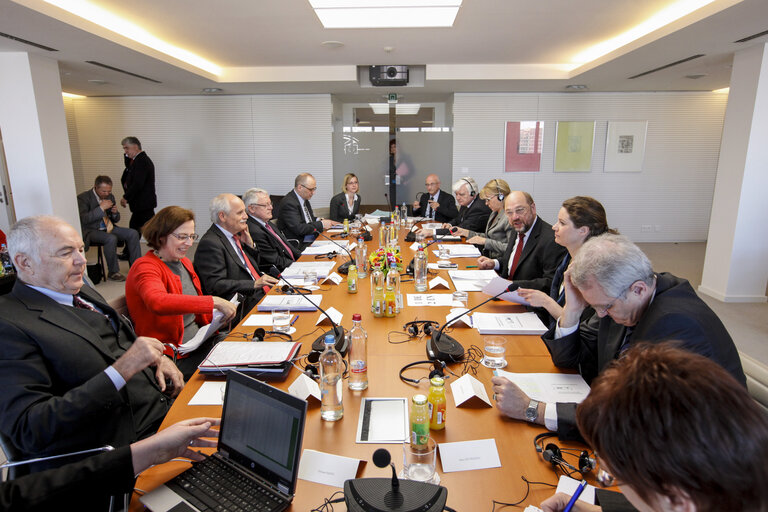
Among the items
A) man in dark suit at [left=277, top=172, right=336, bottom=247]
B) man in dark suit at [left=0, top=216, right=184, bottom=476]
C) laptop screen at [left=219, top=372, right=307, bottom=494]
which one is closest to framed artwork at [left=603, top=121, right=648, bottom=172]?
man in dark suit at [left=277, top=172, right=336, bottom=247]

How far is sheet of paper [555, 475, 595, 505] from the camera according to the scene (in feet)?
3.60

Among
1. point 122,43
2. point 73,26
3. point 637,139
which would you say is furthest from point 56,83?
point 637,139

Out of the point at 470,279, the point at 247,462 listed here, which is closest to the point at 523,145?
the point at 470,279

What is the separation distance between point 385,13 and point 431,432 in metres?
4.31

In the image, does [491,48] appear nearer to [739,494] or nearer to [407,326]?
[407,326]

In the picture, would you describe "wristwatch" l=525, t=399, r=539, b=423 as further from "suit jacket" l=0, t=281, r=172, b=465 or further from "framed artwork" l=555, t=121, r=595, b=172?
"framed artwork" l=555, t=121, r=595, b=172

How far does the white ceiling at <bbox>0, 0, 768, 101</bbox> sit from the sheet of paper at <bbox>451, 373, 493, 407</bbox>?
3.48 metres

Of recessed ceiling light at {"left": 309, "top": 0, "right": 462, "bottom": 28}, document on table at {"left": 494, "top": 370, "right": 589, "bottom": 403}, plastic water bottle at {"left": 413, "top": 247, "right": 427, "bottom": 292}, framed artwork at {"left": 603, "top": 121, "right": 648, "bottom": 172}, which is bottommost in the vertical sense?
document on table at {"left": 494, "top": 370, "right": 589, "bottom": 403}

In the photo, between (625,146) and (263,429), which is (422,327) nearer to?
(263,429)

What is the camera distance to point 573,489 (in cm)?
113

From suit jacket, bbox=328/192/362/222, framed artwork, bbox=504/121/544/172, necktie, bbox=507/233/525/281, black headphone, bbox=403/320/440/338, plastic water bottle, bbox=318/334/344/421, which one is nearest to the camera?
plastic water bottle, bbox=318/334/344/421

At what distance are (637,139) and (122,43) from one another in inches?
307

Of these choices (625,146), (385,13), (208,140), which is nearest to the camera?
(385,13)

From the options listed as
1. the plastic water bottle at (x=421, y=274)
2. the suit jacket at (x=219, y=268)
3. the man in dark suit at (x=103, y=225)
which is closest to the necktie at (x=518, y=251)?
the plastic water bottle at (x=421, y=274)
